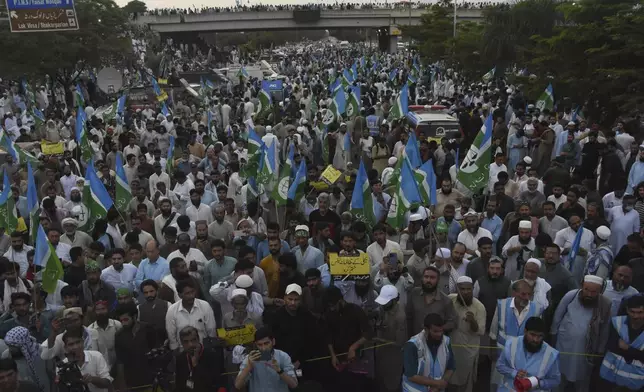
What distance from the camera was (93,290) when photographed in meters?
6.60

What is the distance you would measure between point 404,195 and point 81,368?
14.1ft

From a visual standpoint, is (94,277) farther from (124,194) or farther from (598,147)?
(598,147)

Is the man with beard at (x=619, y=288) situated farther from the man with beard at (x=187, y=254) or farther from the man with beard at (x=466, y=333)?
the man with beard at (x=187, y=254)

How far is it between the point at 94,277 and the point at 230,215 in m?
2.64

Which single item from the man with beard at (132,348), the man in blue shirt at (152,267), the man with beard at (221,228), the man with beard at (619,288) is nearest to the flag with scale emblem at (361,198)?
the man with beard at (221,228)

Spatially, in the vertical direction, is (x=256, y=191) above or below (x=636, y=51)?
below

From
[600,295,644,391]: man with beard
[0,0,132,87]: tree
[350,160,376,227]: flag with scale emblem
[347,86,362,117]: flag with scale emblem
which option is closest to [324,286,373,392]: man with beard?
[600,295,644,391]: man with beard

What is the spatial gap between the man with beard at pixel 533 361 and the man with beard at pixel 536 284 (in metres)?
1.10

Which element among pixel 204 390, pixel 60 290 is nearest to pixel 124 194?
pixel 60 290

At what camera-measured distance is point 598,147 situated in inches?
462

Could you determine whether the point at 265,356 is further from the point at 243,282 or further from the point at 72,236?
the point at 72,236

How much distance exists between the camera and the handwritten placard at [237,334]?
5.67 meters

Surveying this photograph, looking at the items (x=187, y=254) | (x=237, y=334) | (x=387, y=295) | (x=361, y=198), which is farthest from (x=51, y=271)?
(x=361, y=198)

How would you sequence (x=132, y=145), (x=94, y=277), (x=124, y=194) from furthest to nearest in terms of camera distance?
(x=132, y=145), (x=124, y=194), (x=94, y=277)
